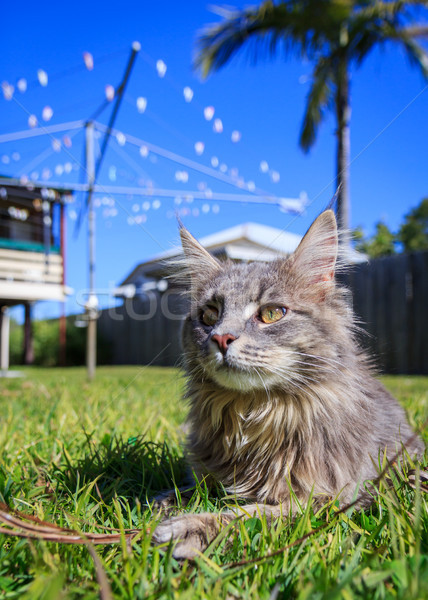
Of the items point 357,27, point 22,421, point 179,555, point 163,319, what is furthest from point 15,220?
point 179,555

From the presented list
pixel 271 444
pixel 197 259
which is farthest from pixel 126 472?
pixel 197 259

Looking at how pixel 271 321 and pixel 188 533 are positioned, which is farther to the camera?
pixel 271 321

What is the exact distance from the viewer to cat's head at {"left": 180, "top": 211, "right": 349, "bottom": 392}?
151 centimetres

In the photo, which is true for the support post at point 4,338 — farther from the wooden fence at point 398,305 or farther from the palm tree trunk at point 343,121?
the palm tree trunk at point 343,121

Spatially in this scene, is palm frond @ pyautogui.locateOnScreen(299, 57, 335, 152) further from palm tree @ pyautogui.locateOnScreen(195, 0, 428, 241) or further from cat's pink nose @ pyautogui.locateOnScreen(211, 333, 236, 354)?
cat's pink nose @ pyautogui.locateOnScreen(211, 333, 236, 354)

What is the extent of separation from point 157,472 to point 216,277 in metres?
0.84

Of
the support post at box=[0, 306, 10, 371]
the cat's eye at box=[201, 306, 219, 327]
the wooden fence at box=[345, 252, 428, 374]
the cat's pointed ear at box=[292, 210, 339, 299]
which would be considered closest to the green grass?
the cat's eye at box=[201, 306, 219, 327]

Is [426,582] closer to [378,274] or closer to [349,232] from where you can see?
Result: [349,232]

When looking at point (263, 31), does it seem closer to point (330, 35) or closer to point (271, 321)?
point (330, 35)

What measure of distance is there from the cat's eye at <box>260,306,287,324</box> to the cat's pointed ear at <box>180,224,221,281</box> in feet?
1.37

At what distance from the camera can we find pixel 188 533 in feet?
4.05

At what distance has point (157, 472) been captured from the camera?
1.87m

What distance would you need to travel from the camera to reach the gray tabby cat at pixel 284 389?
1.51 meters

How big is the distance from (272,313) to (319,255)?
0.34 m
